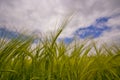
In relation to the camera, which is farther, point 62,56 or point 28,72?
point 62,56

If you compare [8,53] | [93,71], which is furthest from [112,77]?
[8,53]

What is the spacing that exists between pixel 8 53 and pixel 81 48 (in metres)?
0.72

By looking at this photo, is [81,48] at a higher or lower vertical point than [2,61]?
higher

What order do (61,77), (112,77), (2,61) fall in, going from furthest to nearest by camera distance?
(112,77), (61,77), (2,61)

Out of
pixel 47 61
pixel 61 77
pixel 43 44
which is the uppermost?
pixel 43 44

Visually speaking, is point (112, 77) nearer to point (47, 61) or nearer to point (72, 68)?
point (72, 68)

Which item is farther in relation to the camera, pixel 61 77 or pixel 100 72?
pixel 100 72

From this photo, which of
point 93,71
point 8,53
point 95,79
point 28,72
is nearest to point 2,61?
point 8,53

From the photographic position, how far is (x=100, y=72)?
206cm

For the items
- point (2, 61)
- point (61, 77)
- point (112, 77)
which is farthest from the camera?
point (112, 77)

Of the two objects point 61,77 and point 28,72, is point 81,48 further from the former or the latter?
point 28,72

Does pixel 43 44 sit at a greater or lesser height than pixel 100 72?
greater

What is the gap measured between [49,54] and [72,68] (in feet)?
0.70

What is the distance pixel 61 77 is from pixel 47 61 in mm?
190
